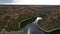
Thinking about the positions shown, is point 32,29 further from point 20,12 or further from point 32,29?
point 20,12

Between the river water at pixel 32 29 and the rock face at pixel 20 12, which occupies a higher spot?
the rock face at pixel 20 12

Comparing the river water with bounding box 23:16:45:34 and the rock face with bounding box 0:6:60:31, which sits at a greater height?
the rock face with bounding box 0:6:60:31

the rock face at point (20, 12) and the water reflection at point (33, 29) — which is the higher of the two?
the rock face at point (20, 12)

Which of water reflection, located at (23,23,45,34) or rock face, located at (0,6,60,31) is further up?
rock face, located at (0,6,60,31)

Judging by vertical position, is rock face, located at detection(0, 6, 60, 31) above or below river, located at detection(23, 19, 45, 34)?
above

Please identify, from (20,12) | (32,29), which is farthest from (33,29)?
(20,12)

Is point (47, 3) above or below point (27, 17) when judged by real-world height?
above

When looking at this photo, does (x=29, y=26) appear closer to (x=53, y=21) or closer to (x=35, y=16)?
(x=35, y=16)

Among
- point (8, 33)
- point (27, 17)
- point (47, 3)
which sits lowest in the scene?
point (8, 33)

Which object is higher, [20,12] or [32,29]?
[20,12]

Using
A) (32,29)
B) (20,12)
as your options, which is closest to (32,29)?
(32,29)

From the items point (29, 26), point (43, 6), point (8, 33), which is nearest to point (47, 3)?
point (43, 6)
